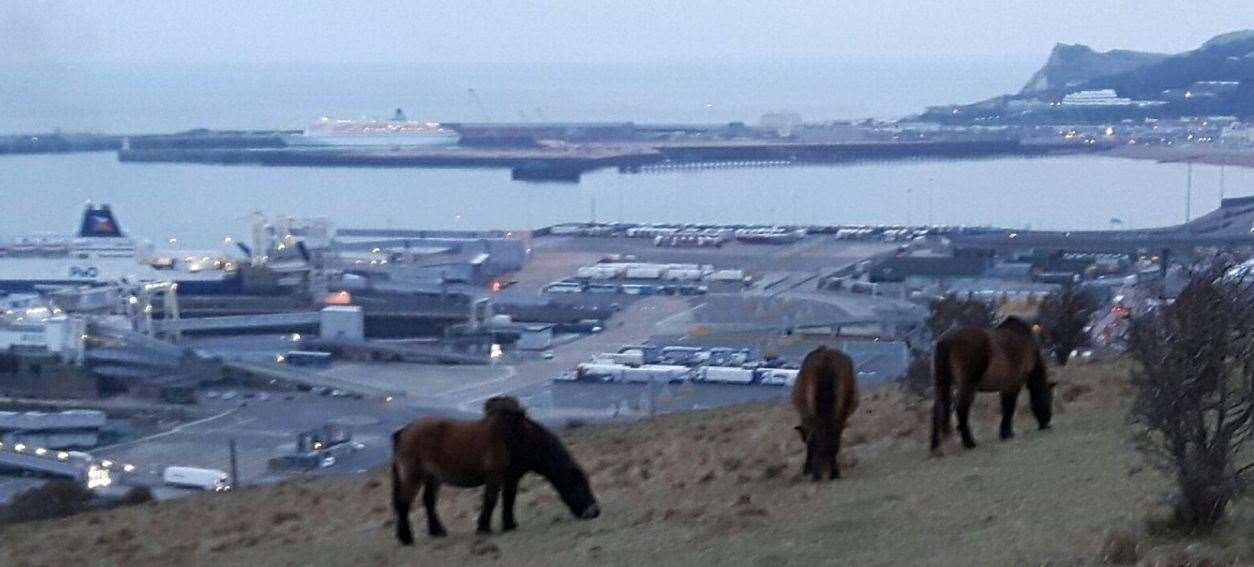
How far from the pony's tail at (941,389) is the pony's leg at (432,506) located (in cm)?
149

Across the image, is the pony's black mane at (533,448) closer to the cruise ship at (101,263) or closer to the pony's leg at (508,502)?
the pony's leg at (508,502)

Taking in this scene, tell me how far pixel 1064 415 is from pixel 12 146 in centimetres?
5396

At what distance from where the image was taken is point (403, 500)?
4957 mm

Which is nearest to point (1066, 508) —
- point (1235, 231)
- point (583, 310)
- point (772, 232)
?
point (583, 310)

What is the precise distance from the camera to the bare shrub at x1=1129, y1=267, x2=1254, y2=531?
3709mm

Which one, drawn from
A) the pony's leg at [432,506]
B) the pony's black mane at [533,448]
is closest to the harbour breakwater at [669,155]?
the pony's leg at [432,506]

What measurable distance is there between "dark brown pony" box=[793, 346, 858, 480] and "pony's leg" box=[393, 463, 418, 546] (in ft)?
3.80

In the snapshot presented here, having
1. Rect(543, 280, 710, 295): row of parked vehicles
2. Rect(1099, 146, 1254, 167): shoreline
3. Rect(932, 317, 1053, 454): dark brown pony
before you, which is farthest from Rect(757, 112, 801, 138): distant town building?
Rect(932, 317, 1053, 454): dark brown pony

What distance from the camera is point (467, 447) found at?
489 centimetres

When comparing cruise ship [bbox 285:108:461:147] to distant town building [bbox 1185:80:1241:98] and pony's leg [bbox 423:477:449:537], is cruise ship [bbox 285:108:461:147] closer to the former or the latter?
distant town building [bbox 1185:80:1241:98]

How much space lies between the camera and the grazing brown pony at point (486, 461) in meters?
4.89

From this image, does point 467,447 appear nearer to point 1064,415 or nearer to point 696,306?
point 1064,415

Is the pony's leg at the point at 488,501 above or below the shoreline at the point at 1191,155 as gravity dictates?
above

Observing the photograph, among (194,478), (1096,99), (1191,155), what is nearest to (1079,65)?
(1096,99)
